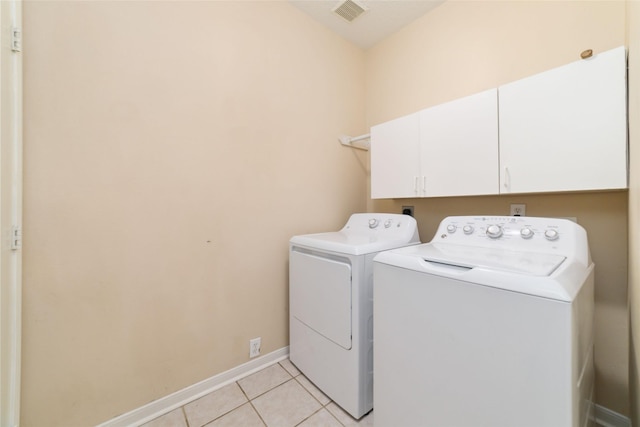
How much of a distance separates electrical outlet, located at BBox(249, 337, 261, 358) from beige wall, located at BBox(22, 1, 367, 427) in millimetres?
57

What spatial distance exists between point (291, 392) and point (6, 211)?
63.9 inches

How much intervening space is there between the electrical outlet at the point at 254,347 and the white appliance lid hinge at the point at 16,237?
128 cm

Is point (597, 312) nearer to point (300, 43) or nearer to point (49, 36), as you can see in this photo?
point (300, 43)

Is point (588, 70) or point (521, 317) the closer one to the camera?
point (521, 317)

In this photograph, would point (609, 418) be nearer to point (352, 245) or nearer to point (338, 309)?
point (338, 309)

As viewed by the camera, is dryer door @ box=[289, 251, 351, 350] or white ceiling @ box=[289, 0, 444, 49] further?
white ceiling @ box=[289, 0, 444, 49]

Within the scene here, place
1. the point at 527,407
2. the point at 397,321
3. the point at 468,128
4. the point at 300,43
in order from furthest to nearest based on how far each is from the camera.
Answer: the point at 300,43, the point at 468,128, the point at 397,321, the point at 527,407

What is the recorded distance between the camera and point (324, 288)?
58.6 inches

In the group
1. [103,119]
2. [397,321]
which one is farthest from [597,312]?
[103,119]

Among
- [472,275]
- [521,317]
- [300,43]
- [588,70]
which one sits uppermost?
[300,43]

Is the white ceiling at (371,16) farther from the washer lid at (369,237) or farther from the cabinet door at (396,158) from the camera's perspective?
the washer lid at (369,237)

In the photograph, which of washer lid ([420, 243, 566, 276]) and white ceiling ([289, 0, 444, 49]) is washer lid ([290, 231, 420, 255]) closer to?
washer lid ([420, 243, 566, 276])

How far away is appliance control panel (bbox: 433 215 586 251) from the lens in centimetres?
109

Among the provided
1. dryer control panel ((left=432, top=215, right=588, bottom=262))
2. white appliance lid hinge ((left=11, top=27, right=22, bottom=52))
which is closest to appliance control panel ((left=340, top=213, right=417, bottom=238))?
dryer control panel ((left=432, top=215, right=588, bottom=262))
